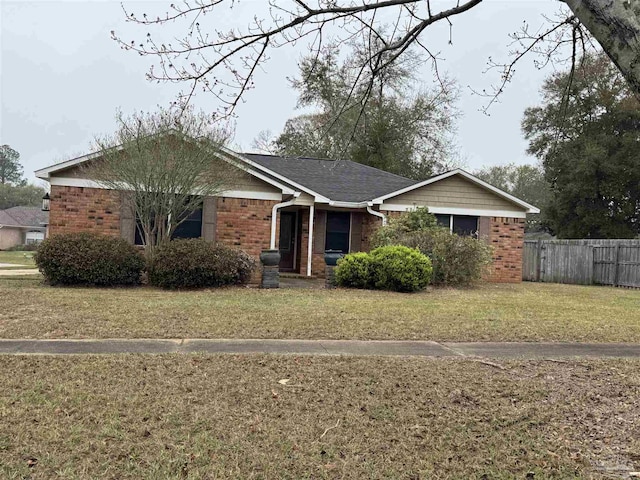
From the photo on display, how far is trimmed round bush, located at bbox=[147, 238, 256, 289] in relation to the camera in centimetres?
1205

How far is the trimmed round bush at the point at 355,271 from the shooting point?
13.4 metres

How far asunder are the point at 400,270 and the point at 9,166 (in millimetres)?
85898

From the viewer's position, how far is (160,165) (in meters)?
12.3

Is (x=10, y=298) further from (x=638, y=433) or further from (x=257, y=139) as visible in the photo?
(x=257, y=139)

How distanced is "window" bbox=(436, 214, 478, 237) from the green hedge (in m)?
4.54

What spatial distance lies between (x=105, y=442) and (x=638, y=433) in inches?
147

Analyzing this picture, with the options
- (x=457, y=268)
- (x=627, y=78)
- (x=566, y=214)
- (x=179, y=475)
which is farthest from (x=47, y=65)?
A: (x=566, y=214)

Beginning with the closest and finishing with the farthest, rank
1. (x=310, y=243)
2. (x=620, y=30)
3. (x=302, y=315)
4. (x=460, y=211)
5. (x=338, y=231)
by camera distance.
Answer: (x=620, y=30), (x=302, y=315), (x=310, y=243), (x=460, y=211), (x=338, y=231)

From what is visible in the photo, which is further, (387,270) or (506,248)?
(506,248)

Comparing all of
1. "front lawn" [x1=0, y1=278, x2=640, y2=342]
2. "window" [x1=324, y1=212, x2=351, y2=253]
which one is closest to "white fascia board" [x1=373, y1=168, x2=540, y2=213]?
"window" [x1=324, y1=212, x2=351, y2=253]

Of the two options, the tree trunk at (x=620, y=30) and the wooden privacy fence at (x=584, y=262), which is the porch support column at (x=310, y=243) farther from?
the tree trunk at (x=620, y=30)

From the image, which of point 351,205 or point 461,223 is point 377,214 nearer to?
point 351,205

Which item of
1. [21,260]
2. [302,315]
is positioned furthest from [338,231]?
[21,260]

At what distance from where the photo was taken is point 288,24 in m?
4.90
